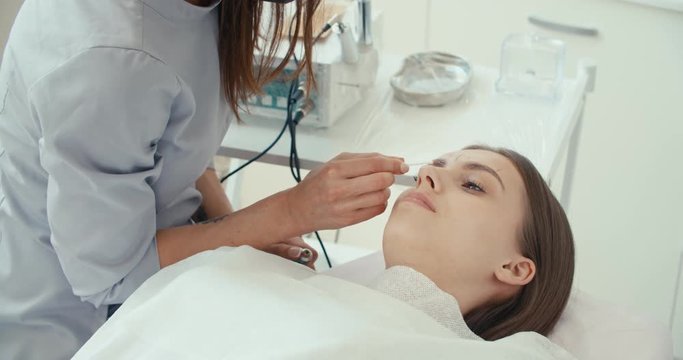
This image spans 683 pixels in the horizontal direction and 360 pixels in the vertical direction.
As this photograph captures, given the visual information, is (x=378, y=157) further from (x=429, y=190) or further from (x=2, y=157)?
(x=2, y=157)

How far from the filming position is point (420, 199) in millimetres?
1394

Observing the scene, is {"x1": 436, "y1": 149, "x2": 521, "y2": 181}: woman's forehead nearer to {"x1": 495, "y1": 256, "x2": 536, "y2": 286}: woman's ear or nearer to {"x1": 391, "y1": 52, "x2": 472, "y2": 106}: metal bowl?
{"x1": 495, "y1": 256, "x2": 536, "y2": 286}: woman's ear

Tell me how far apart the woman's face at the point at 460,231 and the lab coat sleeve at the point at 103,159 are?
40cm

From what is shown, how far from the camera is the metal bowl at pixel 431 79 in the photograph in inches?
75.8

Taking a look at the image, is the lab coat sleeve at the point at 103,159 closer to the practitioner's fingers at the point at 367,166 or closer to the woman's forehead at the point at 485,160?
the practitioner's fingers at the point at 367,166

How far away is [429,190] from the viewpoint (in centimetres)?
140

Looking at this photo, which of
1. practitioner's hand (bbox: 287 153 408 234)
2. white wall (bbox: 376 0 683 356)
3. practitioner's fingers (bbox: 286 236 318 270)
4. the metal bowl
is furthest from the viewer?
white wall (bbox: 376 0 683 356)

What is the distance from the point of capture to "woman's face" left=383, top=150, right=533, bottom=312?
4.45 ft

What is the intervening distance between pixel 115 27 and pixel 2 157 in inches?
13.2

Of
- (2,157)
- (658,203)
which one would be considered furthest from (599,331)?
(658,203)

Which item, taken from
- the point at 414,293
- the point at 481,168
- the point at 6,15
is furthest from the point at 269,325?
the point at 6,15

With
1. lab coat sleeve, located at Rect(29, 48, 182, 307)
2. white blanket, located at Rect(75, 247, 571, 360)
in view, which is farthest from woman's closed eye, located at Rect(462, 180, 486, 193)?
lab coat sleeve, located at Rect(29, 48, 182, 307)

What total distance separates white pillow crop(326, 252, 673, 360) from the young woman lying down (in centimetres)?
4

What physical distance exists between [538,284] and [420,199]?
0.77 ft
